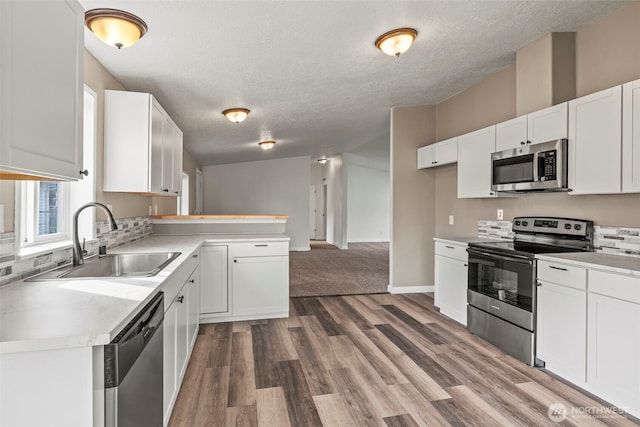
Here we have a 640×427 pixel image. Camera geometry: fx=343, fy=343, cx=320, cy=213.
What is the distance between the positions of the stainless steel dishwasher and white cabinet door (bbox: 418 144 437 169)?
3780 mm

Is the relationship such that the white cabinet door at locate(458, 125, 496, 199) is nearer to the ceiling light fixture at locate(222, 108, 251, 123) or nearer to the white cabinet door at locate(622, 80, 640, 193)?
the white cabinet door at locate(622, 80, 640, 193)

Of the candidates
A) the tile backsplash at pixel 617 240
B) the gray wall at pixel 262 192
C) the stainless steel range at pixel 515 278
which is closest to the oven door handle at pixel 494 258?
the stainless steel range at pixel 515 278

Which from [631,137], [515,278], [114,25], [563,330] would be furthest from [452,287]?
[114,25]

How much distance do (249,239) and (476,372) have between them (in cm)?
228

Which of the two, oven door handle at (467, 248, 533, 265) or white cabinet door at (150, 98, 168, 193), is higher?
white cabinet door at (150, 98, 168, 193)

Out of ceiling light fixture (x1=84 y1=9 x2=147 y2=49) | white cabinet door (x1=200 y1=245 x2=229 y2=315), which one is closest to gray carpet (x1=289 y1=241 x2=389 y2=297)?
white cabinet door (x1=200 y1=245 x2=229 y2=315)

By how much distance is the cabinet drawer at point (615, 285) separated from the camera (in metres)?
1.91

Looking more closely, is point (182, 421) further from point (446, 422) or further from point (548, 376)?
point (548, 376)

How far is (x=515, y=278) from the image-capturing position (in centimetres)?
273

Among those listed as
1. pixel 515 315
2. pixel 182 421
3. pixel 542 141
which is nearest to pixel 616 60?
pixel 542 141

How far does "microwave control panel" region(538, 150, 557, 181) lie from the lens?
267cm

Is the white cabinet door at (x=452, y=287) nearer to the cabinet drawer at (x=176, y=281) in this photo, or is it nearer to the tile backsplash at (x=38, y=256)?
the cabinet drawer at (x=176, y=281)

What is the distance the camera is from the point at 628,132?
2.22 meters

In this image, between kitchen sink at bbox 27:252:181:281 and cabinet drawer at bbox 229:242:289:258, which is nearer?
kitchen sink at bbox 27:252:181:281
